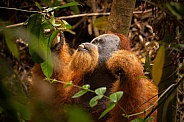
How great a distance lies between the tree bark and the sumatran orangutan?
0.44ft

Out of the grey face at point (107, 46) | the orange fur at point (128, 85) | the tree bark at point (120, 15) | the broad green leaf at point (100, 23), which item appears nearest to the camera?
the orange fur at point (128, 85)

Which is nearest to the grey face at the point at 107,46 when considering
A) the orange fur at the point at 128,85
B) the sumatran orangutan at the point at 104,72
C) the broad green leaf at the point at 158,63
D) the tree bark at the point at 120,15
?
the sumatran orangutan at the point at 104,72

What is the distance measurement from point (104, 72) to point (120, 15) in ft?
1.43

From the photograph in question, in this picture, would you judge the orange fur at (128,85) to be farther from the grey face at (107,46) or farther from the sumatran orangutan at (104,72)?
the grey face at (107,46)

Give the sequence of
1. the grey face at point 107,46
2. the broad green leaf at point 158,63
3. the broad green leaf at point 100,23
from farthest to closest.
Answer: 1. the broad green leaf at point 100,23
2. the grey face at point 107,46
3. the broad green leaf at point 158,63

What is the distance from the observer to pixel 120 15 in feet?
10.6

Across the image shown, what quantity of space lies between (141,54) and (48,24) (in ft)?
10.3

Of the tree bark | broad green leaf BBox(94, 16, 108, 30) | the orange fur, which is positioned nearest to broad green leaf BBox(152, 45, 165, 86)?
the orange fur

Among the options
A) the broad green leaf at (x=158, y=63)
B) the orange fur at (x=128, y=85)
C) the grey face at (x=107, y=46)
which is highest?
the broad green leaf at (x=158, y=63)

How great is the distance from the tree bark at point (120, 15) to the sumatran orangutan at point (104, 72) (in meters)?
0.13

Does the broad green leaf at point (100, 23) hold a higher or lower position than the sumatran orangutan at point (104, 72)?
higher

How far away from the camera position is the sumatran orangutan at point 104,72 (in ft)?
8.80

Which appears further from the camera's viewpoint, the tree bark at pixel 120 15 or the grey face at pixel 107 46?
the tree bark at pixel 120 15

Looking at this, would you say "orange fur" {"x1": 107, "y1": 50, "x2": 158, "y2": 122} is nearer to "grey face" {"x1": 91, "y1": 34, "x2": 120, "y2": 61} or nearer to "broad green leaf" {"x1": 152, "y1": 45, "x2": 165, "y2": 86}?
"grey face" {"x1": 91, "y1": 34, "x2": 120, "y2": 61}
